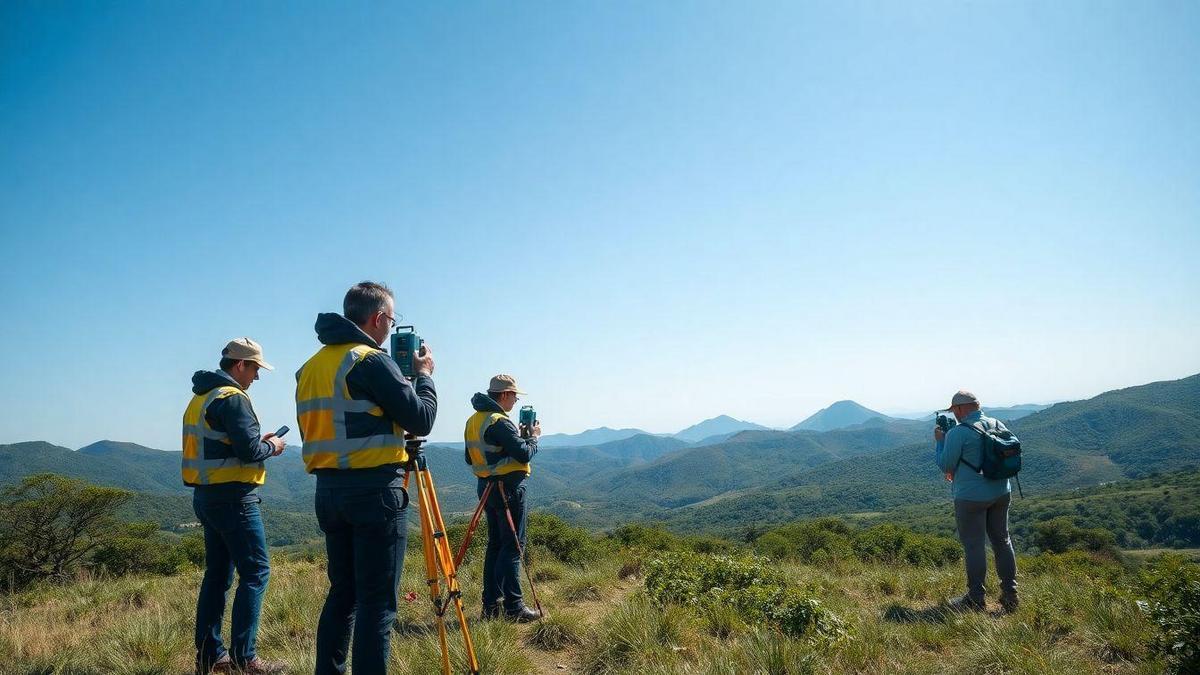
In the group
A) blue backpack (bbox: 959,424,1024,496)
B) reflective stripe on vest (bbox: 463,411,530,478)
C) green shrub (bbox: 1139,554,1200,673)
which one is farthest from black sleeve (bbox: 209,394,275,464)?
blue backpack (bbox: 959,424,1024,496)

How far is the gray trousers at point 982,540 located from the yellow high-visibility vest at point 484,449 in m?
4.72

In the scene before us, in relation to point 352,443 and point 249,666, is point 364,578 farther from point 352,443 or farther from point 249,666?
point 249,666

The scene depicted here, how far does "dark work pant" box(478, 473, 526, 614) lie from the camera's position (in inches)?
208

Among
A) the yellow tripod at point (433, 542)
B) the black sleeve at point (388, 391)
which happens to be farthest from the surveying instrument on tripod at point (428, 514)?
the black sleeve at point (388, 391)

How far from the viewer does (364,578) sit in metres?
2.81

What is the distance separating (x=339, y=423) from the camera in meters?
2.87

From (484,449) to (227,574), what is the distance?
7.34 feet

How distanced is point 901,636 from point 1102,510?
119421 mm

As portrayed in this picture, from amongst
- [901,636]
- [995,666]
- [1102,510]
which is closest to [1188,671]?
[995,666]

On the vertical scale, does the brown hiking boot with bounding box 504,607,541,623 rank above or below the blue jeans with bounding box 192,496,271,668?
below

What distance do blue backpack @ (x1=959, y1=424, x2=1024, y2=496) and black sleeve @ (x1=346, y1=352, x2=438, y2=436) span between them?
573cm

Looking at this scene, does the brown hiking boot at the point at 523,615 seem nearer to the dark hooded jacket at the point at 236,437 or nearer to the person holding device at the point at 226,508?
the person holding device at the point at 226,508

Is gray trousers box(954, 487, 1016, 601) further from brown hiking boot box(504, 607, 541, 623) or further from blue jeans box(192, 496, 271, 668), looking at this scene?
blue jeans box(192, 496, 271, 668)

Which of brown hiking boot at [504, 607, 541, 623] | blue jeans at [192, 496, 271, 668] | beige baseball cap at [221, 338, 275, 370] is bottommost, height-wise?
brown hiking boot at [504, 607, 541, 623]
